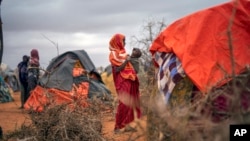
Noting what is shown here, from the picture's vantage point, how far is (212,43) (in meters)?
3.94

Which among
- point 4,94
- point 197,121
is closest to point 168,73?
point 197,121

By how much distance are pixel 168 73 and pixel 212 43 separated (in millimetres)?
579

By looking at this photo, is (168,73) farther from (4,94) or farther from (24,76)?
(4,94)

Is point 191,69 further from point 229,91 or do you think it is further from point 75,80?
point 75,80

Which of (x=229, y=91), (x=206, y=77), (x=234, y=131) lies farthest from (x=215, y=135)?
(x=206, y=77)

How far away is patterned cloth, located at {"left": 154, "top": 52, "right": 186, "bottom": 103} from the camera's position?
4.08 meters

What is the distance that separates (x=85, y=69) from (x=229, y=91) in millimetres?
9504

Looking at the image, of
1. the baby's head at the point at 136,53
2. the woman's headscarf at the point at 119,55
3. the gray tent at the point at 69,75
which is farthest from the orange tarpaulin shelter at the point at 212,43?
the gray tent at the point at 69,75

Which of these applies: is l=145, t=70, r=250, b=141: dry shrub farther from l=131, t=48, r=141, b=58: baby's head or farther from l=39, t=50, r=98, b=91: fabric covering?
l=39, t=50, r=98, b=91: fabric covering

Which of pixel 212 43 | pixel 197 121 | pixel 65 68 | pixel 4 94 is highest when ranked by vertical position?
pixel 65 68

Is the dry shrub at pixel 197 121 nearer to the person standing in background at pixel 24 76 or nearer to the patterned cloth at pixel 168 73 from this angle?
the patterned cloth at pixel 168 73

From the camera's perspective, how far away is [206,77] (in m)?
3.70

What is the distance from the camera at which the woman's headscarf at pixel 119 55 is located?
7297 millimetres

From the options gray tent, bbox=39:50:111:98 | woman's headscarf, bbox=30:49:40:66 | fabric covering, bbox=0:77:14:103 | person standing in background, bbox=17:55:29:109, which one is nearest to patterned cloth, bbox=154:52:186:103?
gray tent, bbox=39:50:111:98
